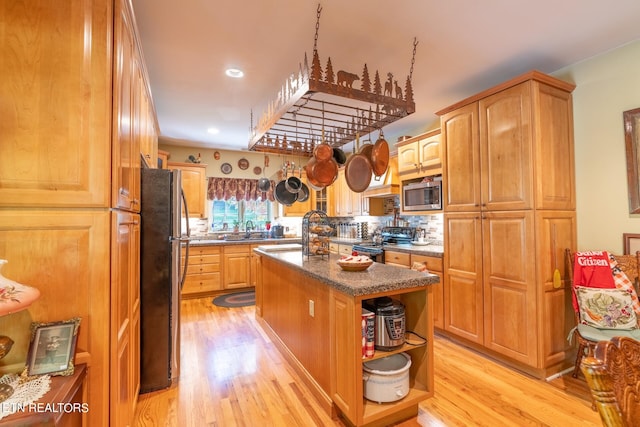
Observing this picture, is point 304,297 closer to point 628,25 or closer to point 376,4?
point 376,4

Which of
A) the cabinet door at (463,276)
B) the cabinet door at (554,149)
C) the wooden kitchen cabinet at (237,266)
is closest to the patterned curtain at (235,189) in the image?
the wooden kitchen cabinet at (237,266)

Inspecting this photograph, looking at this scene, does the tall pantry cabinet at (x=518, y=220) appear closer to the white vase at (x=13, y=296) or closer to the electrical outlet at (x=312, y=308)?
the electrical outlet at (x=312, y=308)

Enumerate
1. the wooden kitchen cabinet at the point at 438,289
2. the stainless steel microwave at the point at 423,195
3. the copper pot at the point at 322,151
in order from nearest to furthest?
the copper pot at the point at 322,151 < the wooden kitchen cabinet at the point at 438,289 < the stainless steel microwave at the point at 423,195

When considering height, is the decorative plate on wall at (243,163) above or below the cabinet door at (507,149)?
above

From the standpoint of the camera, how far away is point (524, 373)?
7.98ft

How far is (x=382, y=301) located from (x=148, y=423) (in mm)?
1683

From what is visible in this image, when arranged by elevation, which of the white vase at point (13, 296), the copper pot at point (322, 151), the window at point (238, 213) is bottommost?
the white vase at point (13, 296)

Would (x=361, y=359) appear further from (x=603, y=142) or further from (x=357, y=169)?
(x=603, y=142)

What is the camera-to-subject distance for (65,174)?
47.0 inches

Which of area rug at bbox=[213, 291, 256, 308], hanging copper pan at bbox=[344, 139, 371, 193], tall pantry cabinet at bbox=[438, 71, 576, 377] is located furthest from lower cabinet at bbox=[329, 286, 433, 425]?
area rug at bbox=[213, 291, 256, 308]

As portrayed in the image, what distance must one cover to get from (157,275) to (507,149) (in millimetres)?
3009

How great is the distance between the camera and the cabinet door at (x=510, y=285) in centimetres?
235

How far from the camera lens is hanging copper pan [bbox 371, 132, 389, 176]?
7.80 ft

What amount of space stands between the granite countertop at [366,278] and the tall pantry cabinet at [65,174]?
1.13 meters
